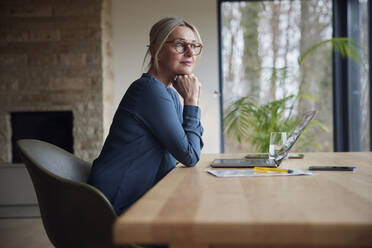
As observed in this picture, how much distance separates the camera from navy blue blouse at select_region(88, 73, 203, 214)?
4.24ft

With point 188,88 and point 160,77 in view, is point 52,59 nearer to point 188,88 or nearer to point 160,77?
point 160,77

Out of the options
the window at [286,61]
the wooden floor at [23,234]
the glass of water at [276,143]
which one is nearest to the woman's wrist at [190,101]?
the glass of water at [276,143]

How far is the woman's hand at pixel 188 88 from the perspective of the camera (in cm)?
149

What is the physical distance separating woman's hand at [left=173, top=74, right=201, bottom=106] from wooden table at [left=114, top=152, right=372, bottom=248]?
61cm

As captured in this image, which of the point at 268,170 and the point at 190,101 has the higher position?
the point at 190,101

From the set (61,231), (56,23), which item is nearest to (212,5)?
(56,23)

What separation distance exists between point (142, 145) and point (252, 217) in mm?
761

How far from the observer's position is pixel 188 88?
1.52 metres

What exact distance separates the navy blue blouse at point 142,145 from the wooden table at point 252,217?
0.39 metres

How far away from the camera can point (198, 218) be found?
0.62 metres

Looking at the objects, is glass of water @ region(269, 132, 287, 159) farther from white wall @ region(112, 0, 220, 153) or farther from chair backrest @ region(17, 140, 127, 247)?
white wall @ region(112, 0, 220, 153)

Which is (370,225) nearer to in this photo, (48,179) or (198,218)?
(198,218)

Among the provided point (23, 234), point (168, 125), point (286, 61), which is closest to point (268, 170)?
point (168, 125)

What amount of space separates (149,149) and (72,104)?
2.80 metres
